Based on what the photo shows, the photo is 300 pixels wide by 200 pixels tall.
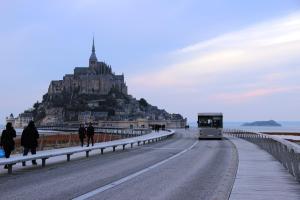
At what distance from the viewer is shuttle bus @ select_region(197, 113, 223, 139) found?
55906 millimetres

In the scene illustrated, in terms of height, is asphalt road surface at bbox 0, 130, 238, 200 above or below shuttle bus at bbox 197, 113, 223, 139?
below

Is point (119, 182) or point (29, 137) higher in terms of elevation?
point (29, 137)

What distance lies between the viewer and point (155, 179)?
53.1ft

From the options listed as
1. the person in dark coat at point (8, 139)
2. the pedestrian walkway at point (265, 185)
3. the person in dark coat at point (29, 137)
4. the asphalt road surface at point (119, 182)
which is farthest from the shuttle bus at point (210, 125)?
the person in dark coat at point (8, 139)

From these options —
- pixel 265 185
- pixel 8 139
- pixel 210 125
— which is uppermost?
pixel 210 125

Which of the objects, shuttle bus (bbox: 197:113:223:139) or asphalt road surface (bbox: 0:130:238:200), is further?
shuttle bus (bbox: 197:113:223:139)

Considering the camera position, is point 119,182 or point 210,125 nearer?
point 119,182

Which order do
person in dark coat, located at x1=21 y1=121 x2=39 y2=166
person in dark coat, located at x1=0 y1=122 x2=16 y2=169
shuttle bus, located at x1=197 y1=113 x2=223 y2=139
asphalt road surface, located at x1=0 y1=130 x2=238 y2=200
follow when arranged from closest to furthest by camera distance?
asphalt road surface, located at x1=0 y1=130 x2=238 y2=200, person in dark coat, located at x1=0 y1=122 x2=16 y2=169, person in dark coat, located at x1=21 y1=121 x2=39 y2=166, shuttle bus, located at x1=197 y1=113 x2=223 y2=139

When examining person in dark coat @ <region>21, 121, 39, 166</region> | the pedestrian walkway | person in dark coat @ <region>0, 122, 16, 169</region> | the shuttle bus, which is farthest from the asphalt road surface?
the shuttle bus

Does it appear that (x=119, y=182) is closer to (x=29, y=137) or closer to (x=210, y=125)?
(x=29, y=137)

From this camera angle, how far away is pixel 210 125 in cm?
5638

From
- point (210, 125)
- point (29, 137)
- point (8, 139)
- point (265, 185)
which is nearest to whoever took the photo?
point (265, 185)

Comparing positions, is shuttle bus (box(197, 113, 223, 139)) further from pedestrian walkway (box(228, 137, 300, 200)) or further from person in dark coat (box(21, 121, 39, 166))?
pedestrian walkway (box(228, 137, 300, 200))

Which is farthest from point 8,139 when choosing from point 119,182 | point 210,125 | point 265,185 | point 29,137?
point 210,125
